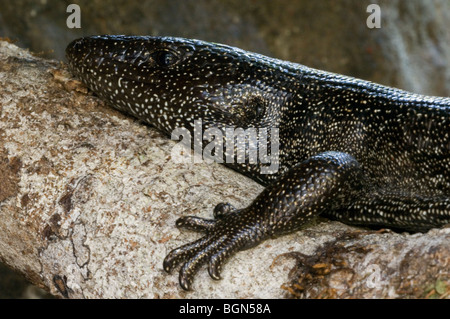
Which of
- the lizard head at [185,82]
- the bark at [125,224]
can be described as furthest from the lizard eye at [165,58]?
the bark at [125,224]

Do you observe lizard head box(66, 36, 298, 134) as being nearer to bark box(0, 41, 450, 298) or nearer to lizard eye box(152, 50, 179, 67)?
lizard eye box(152, 50, 179, 67)

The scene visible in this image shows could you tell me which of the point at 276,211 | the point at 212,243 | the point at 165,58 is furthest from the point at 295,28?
the point at 212,243

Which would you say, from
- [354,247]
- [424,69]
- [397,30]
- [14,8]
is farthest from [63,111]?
[424,69]

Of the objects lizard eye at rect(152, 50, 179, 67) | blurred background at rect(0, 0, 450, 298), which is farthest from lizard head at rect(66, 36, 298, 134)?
blurred background at rect(0, 0, 450, 298)

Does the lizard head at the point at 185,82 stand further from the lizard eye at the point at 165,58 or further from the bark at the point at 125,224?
the bark at the point at 125,224

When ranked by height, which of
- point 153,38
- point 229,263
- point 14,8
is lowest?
point 229,263

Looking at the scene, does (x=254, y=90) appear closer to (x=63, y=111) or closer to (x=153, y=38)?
(x=153, y=38)
